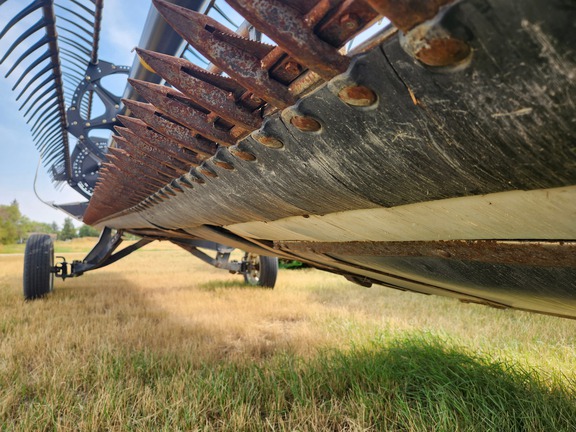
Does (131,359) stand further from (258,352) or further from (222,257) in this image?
(222,257)

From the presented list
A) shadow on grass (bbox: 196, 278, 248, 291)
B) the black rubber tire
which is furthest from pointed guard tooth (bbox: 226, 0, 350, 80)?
shadow on grass (bbox: 196, 278, 248, 291)

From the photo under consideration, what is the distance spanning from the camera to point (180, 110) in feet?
2.81

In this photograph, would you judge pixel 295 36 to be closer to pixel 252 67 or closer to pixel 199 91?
pixel 252 67

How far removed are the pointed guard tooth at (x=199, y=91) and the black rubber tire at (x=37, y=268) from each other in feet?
16.4

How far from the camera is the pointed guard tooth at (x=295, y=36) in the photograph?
1.47ft

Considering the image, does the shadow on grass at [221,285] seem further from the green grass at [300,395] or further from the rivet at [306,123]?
Answer: the rivet at [306,123]

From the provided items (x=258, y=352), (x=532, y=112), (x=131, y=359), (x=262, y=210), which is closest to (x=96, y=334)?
(x=131, y=359)

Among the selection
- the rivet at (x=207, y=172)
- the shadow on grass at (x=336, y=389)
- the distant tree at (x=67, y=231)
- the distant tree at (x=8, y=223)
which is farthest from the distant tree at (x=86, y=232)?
the rivet at (x=207, y=172)

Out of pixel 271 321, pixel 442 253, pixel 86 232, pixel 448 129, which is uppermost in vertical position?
pixel 86 232

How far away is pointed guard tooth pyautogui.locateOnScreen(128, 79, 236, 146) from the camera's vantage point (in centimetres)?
83

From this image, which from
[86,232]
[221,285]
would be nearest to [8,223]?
[86,232]

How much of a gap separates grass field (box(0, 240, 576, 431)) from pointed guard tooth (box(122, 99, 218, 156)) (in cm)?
123

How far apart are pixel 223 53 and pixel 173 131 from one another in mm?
457

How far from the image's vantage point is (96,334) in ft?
9.76
